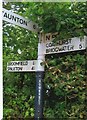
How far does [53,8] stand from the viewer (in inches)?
51.4

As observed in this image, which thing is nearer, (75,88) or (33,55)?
(75,88)

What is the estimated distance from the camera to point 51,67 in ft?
4.61

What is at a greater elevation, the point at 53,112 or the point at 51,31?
the point at 51,31

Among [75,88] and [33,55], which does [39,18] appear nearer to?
[33,55]

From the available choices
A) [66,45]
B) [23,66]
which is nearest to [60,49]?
[66,45]

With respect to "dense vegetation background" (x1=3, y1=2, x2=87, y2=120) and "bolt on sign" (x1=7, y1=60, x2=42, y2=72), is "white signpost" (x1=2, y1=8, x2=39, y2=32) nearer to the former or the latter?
"dense vegetation background" (x1=3, y1=2, x2=87, y2=120)

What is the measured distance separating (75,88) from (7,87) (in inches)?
19.0

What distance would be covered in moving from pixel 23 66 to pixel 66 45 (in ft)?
0.94

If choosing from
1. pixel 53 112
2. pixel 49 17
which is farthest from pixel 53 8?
pixel 53 112

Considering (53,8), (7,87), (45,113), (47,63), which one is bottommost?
(45,113)

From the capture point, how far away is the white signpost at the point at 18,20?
3.99 feet

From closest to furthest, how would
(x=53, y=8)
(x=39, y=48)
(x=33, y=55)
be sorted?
(x=53, y=8)
(x=39, y=48)
(x=33, y=55)

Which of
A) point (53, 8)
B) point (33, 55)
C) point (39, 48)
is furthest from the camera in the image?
point (33, 55)

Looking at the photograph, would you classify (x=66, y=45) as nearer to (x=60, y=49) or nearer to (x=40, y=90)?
(x=60, y=49)
